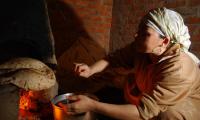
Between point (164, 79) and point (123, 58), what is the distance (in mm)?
675

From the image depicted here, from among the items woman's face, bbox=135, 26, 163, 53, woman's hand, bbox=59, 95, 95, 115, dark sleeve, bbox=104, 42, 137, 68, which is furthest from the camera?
dark sleeve, bbox=104, 42, 137, 68

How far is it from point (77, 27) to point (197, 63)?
212cm

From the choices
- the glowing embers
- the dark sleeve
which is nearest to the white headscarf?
the dark sleeve

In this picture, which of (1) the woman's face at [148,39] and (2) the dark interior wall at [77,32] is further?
(2) the dark interior wall at [77,32]

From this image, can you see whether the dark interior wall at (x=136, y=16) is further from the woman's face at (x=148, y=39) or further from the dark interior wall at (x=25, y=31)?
the dark interior wall at (x=25, y=31)

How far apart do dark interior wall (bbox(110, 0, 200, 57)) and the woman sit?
0.81 metres

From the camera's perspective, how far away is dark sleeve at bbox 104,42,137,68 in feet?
7.84

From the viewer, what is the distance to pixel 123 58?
241cm

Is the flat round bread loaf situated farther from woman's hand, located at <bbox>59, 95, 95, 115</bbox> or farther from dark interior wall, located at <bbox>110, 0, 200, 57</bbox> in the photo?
dark interior wall, located at <bbox>110, 0, 200, 57</bbox>

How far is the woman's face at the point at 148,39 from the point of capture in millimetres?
1847

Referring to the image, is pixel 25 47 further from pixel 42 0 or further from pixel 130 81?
pixel 130 81

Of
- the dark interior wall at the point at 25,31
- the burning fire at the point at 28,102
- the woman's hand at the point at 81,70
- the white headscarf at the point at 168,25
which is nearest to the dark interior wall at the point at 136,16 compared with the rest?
the white headscarf at the point at 168,25

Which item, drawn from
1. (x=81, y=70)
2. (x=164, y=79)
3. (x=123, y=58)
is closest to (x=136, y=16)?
(x=123, y=58)

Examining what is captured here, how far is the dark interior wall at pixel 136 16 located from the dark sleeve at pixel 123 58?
0.76 meters
